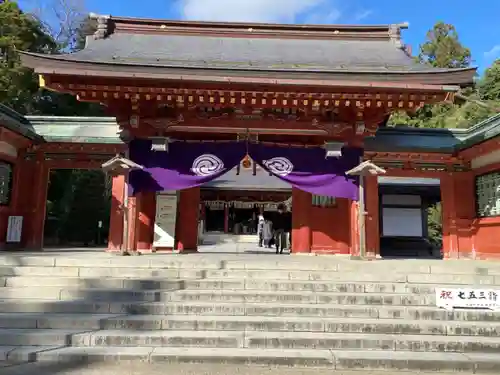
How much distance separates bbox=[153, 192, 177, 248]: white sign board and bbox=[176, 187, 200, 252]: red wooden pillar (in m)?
0.16

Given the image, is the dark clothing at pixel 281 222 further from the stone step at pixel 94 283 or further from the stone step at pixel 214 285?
the stone step at pixel 94 283

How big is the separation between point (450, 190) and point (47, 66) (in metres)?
10.2

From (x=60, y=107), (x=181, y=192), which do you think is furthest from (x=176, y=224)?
(x=60, y=107)

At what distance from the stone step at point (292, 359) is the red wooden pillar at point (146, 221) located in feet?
18.3

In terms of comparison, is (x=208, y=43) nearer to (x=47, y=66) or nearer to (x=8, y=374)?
(x=47, y=66)

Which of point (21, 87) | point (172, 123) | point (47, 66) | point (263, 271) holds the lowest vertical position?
point (263, 271)

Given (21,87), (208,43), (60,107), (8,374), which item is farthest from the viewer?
Result: (60,107)

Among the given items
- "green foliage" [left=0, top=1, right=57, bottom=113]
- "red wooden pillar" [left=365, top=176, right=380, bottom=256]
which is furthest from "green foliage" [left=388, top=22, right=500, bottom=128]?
"green foliage" [left=0, top=1, right=57, bottom=113]

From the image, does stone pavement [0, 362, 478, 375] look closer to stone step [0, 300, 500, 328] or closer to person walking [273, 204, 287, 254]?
stone step [0, 300, 500, 328]

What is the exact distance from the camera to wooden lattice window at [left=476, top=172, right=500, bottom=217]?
9.82 meters

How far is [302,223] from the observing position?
10.4m

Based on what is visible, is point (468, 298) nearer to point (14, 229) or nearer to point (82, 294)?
point (82, 294)

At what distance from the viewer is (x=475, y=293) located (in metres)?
5.61

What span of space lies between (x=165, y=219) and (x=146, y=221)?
1.68 ft
